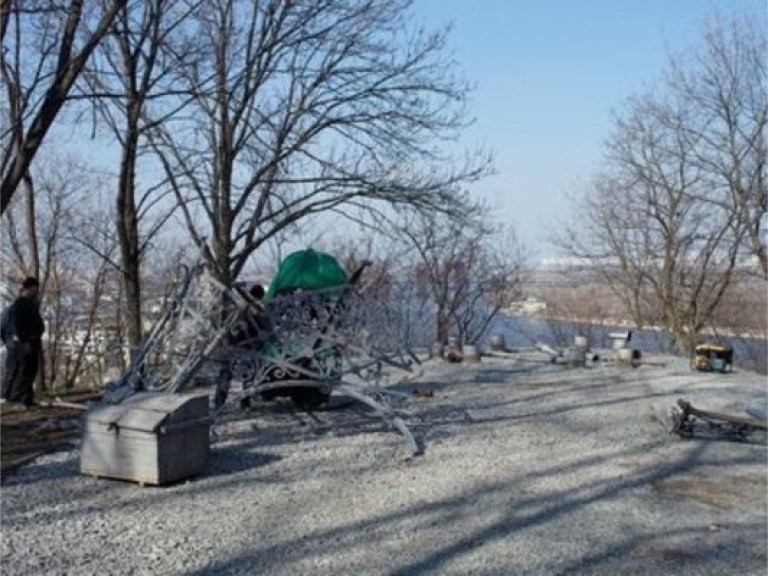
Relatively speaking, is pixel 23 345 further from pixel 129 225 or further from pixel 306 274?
pixel 129 225

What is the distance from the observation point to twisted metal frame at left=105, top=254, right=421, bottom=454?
8.68m

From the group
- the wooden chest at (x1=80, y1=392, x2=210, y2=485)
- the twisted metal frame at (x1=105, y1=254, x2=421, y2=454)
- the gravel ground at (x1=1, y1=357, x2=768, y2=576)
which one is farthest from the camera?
the twisted metal frame at (x1=105, y1=254, x2=421, y2=454)

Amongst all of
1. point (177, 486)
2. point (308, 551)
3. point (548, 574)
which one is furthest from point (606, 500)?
point (177, 486)

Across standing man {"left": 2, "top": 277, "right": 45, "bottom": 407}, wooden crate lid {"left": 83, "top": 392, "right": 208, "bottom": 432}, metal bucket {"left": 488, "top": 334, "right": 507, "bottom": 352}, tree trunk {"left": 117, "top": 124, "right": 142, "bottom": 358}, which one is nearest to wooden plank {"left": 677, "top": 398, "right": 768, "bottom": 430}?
wooden crate lid {"left": 83, "top": 392, "right": 208, "bottom": 432}

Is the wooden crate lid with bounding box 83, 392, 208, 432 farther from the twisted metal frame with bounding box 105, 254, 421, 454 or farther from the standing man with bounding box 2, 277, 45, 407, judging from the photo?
the standing man with bounding box 2, 277, 45, 407

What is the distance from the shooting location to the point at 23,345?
452 inches

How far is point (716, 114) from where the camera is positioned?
95.1ft

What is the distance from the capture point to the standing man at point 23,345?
11.3 metres

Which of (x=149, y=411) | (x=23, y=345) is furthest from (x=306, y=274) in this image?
(x=149, y=411)

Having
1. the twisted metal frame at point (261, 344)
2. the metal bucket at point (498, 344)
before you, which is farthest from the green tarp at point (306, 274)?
the metal bucket at point (498, 344)

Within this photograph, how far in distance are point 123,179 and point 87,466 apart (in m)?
9.55

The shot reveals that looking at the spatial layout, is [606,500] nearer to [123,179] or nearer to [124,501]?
[124,501]

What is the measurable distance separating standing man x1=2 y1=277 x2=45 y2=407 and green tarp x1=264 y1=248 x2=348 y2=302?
123 inches

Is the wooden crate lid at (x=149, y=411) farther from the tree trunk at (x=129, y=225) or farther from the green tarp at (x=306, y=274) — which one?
the tree trunk at (x=129, y=225)
